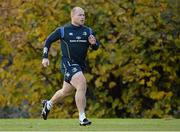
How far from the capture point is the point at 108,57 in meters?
18.4

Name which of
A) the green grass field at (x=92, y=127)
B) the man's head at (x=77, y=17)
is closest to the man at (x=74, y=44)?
the man's head at (x=77, y=17)

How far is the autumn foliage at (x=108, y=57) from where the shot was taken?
18188mm

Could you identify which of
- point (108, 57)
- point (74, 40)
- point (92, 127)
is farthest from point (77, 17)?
point (108, 57)

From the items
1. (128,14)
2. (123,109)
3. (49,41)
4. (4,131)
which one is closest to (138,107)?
(123,109)

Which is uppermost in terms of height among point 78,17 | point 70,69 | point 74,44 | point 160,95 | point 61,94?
point 78,17

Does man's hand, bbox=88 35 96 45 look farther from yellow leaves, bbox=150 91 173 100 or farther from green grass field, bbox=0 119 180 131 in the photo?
yellow leaves, bbox=150 91 173 100

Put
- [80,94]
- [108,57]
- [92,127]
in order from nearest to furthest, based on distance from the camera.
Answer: [92,127] < [80,94] < [108,57]

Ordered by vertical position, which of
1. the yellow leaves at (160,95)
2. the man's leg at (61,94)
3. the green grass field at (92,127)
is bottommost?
the yellow leaves at (160,95)

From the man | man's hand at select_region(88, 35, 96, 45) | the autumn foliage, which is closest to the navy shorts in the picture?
the man

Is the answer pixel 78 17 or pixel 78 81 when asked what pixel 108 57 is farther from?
pixel 78 81

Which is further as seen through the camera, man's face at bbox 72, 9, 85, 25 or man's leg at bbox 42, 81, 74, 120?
man's leg at bbox 42, 81, 74, 120

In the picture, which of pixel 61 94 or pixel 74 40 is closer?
pixel 74 40

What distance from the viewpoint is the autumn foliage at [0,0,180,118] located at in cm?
1819

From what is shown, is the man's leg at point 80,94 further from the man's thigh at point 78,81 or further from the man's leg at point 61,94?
the man's leg at point 61,94
